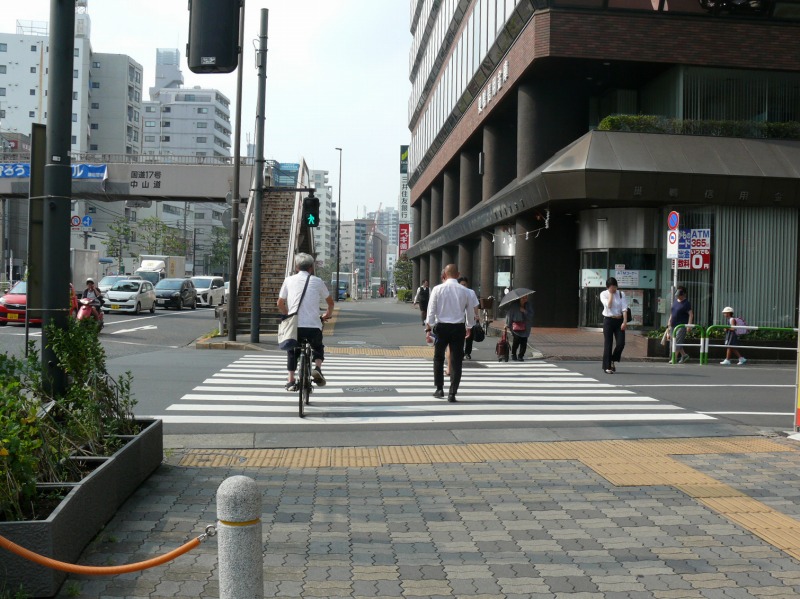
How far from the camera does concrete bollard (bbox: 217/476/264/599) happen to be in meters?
3.27

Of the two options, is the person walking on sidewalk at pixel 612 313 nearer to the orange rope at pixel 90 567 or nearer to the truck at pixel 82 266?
the orange rope at pixel 90 567

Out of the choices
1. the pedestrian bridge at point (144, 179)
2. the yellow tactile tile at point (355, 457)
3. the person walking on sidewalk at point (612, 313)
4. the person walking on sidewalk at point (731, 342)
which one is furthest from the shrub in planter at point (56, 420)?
the pedestrian bridge at point (144, 179)

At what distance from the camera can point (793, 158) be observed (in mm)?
24938

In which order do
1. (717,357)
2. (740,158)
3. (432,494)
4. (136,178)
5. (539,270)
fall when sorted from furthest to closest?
(136,178)
(539,270)
(740,158)
(717,357)
(432,494)

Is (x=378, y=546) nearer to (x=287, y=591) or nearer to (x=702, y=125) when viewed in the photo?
(x=287, y=591)

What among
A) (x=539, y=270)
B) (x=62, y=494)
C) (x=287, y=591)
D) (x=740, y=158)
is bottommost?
(x=287, y=591)

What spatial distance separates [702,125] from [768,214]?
3346 millimetres

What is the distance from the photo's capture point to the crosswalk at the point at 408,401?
33.6ft

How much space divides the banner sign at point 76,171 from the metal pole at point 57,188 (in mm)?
40358

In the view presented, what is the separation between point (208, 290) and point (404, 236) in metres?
45.8

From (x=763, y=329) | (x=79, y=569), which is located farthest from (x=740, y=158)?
(x=79, y=569)

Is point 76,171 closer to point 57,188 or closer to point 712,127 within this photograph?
point 712,127

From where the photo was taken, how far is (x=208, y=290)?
48781 mm

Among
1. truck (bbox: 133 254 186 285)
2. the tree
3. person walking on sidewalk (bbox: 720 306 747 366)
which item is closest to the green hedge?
person walking on sidewalk (bbox: 720 306 747 366)
